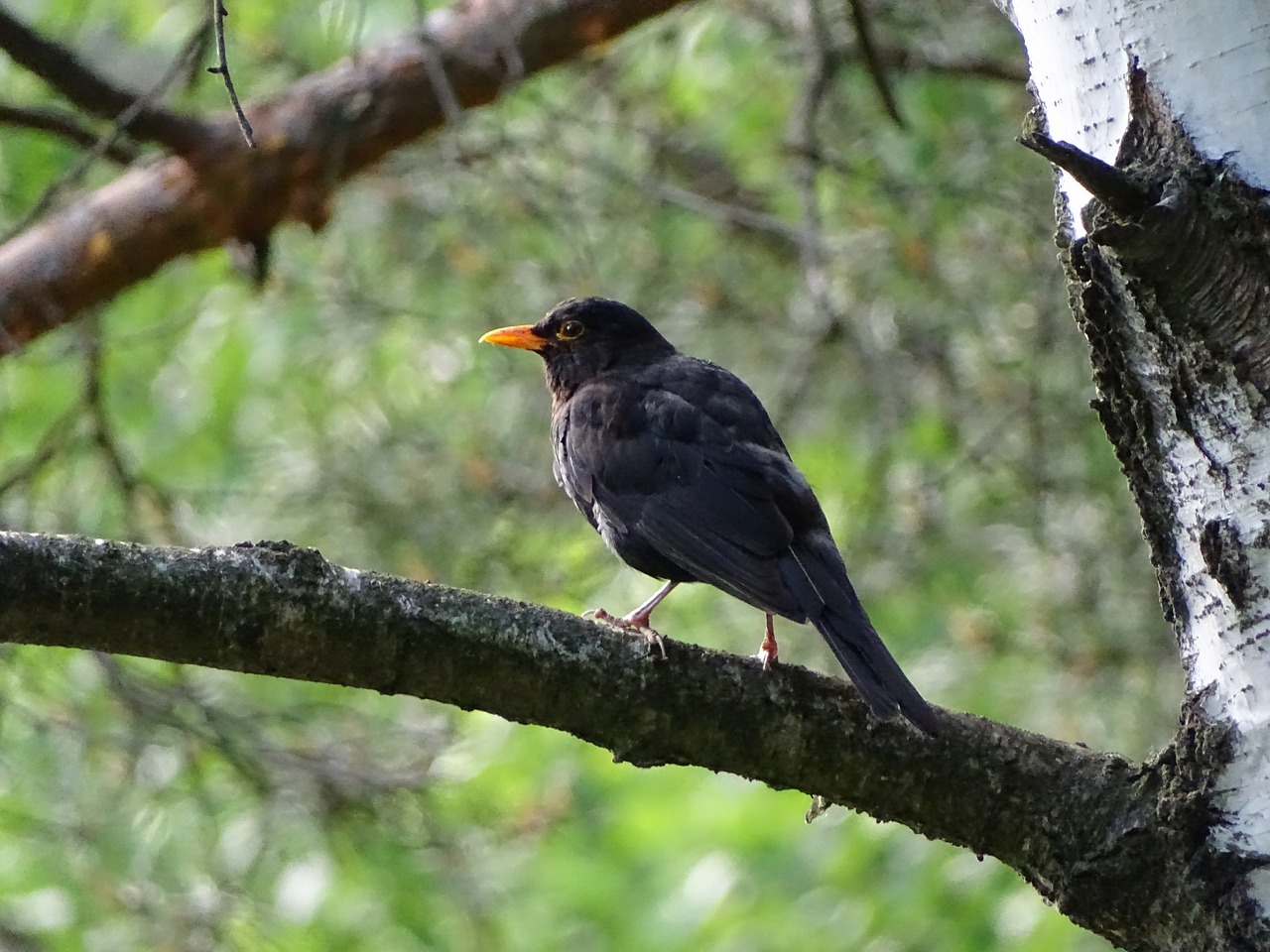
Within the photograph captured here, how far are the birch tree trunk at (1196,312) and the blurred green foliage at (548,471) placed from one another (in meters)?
1.79

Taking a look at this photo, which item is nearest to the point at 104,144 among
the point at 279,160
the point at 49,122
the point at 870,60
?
the point at 49,122

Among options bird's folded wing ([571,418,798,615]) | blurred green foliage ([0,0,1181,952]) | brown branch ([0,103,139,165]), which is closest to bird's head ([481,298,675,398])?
blurred green foliage ([0,0,1181,952])

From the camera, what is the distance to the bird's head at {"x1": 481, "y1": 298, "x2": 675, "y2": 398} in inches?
209

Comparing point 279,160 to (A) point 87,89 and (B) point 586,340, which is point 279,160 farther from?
(B) point 586,340

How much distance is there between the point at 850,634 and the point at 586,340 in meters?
2.14

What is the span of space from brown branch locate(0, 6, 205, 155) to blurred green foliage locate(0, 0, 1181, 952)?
252 millimetres

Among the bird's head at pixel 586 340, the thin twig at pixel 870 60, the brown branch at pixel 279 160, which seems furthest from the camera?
the bird's head at pixel 586 340

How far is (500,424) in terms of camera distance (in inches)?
300

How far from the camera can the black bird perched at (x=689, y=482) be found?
3742 millimetres

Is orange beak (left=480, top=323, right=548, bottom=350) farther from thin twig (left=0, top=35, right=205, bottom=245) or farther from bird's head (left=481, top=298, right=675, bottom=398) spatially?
thin twig (left=0, top=35, right=205, bottom=245)

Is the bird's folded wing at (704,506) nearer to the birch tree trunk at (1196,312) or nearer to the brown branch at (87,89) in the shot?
the birch tree trunk at (1196,312)

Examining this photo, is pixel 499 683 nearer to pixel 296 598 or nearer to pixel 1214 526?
pixel 296 598

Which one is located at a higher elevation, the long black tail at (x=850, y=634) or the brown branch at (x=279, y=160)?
the brown branch at (x=279, y=160)

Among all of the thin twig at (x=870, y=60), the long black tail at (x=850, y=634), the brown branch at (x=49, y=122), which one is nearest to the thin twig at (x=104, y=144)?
the brown branch at (x=49, y=122)
